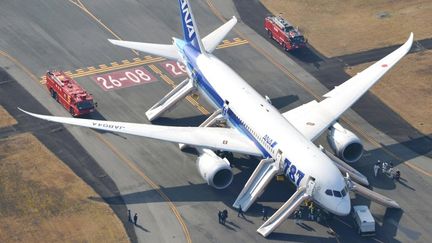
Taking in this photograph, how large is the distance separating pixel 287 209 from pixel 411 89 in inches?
1493

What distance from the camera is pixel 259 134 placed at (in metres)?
90.4

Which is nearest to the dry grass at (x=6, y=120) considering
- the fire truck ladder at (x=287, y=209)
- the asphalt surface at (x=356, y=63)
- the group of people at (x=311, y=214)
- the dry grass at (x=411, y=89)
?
the fire truck ladder at (x=287, y=209)

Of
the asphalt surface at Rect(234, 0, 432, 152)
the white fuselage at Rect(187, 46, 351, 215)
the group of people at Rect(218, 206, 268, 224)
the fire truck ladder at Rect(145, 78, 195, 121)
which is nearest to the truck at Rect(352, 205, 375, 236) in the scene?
the white fuselage at Rect(187, 46, 351, 215)

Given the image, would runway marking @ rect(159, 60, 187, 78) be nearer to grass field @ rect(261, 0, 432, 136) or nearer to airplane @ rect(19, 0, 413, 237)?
airplane @ rect(19, 0, 413, 237)

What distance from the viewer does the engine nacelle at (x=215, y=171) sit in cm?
8844

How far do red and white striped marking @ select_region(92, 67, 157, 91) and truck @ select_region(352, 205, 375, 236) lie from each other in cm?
3966

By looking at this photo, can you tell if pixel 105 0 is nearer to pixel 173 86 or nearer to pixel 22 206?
pixel 173 86

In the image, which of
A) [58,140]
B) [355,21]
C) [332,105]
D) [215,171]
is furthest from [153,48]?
[355,21]

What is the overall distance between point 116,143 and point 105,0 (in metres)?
41.4

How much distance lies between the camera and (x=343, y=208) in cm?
8262

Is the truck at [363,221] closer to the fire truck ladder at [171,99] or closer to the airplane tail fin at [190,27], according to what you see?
the fire truck ladder at [171,99]

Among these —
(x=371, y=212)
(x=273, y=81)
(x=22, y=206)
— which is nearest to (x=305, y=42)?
(x=273, y=81)

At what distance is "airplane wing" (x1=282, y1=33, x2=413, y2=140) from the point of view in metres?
95.8

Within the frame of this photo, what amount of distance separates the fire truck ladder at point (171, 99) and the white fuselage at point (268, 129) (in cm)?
215
